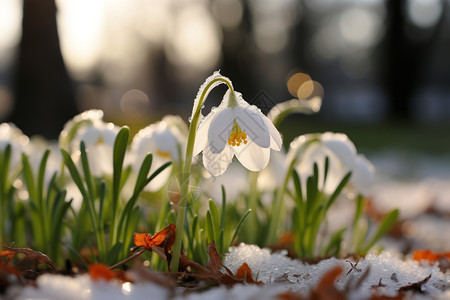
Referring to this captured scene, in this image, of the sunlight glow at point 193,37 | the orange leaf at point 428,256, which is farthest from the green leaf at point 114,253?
the sunlight glow at point 193,37

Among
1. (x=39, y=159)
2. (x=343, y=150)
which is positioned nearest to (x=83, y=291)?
(x=343, y=150)

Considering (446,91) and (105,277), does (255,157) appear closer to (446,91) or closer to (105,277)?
(105,277)

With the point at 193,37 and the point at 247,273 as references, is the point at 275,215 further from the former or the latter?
the point at 193,37

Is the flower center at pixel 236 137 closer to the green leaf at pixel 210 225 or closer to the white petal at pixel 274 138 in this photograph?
the white petal at pixel 274 138

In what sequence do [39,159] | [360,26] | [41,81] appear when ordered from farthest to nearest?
[360,26]
[41,81]
[39,159]

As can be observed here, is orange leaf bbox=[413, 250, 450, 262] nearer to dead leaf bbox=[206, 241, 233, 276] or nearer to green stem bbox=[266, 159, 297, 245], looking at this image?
green stem bbox=[266, 159, 297, 245]

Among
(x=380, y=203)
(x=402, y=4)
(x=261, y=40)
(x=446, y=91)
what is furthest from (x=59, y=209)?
(x=446, y=91)

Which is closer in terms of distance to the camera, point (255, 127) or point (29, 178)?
point (255, 127)
